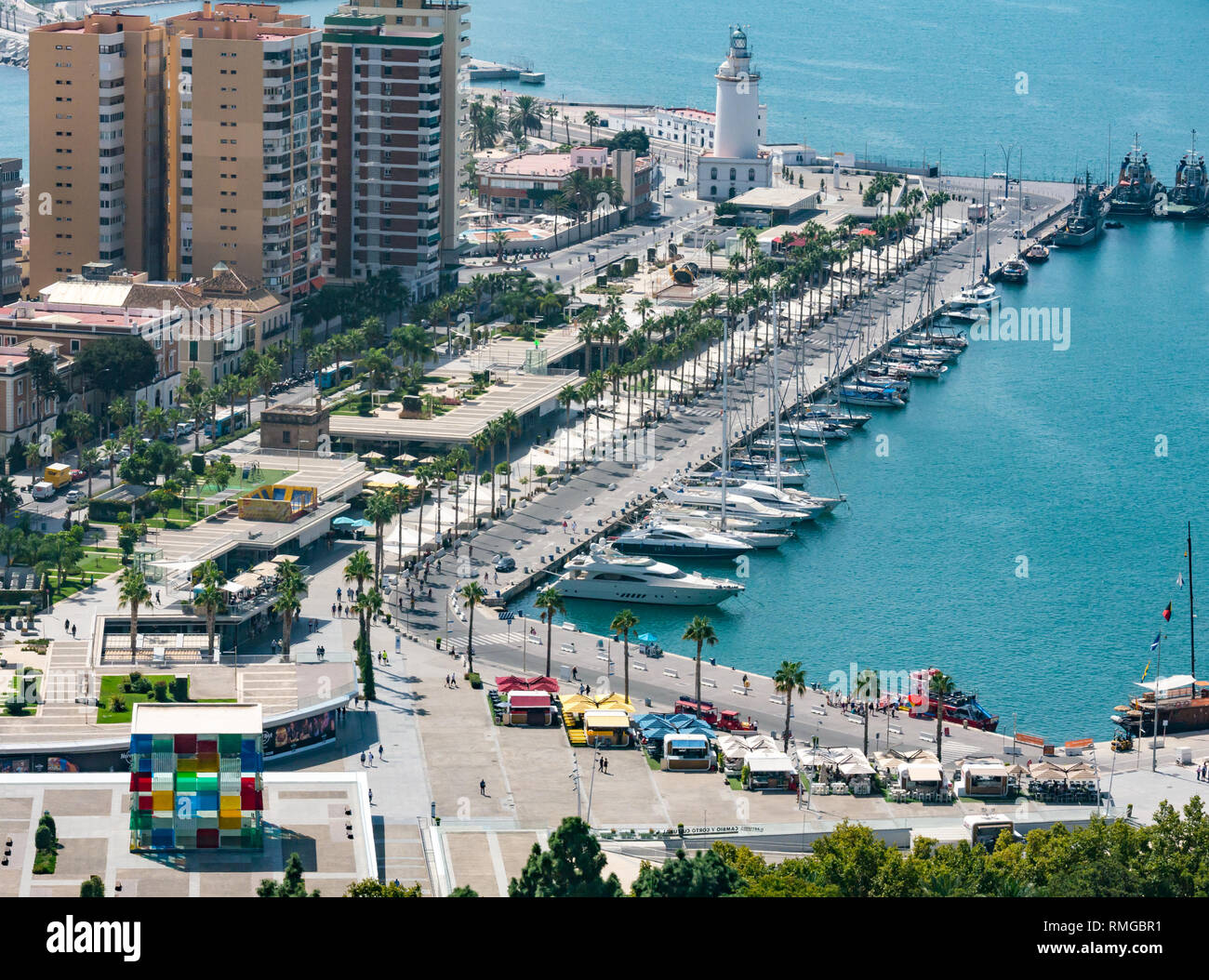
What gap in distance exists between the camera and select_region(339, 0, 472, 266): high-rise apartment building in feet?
587

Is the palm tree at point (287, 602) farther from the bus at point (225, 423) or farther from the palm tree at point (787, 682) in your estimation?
the bus at point (225, 423)

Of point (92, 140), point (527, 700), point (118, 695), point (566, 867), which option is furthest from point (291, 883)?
point (92, 140)

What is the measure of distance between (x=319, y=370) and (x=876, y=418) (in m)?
44.3

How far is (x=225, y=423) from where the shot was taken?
141 meters

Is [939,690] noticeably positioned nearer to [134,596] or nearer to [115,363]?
[134,596]

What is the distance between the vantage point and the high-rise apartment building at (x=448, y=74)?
179 metres

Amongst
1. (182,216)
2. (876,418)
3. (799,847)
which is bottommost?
(799,847)

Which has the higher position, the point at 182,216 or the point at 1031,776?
the point at 182,216

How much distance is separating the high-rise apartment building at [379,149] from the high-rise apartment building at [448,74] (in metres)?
1.80

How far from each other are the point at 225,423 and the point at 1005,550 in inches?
2137

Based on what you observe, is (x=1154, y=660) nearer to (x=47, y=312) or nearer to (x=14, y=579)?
(x=14, y=579)

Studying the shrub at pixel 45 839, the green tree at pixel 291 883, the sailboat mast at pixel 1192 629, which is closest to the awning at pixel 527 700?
the green tree at pixel 291 883
